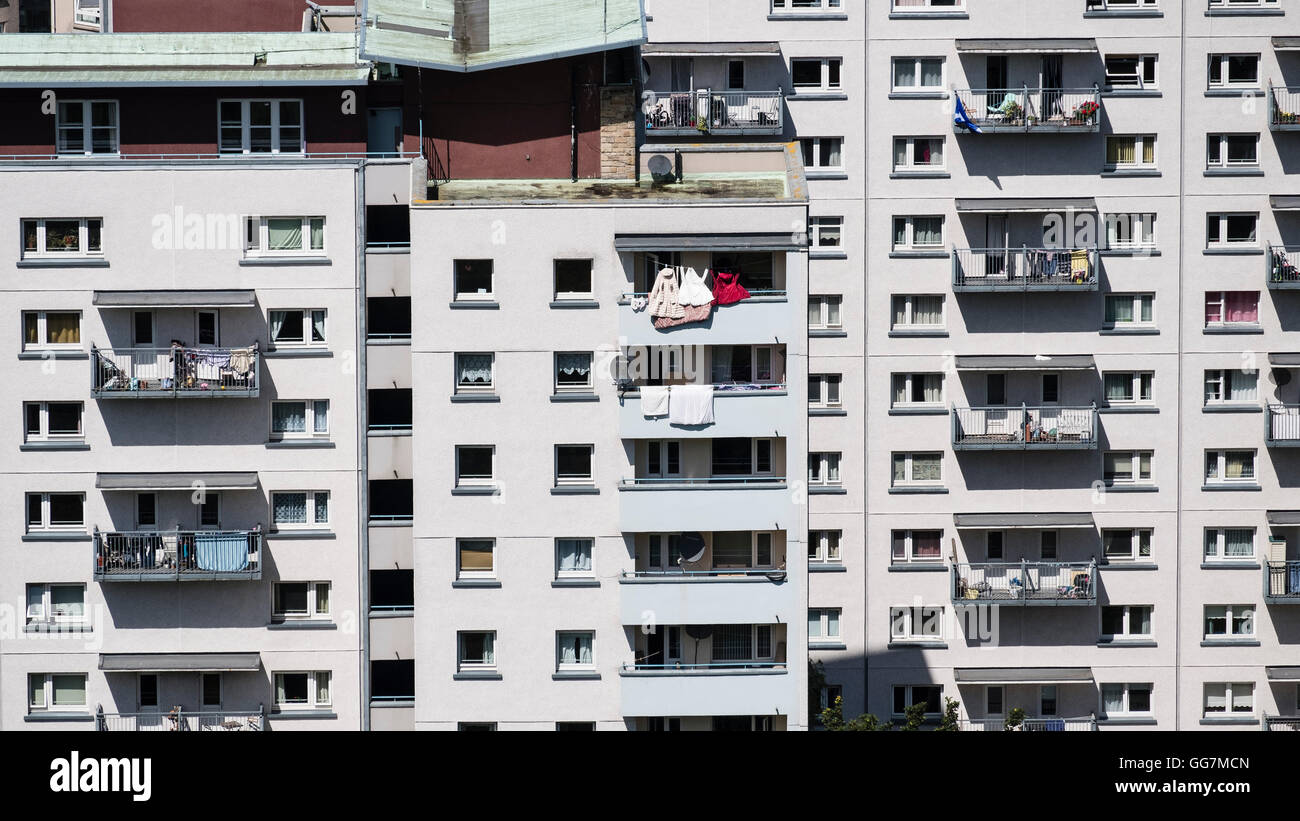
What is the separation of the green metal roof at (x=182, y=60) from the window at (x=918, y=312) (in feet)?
84.8

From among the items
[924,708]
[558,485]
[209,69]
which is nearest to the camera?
[558,485]

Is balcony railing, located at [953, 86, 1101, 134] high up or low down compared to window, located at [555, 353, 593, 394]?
up

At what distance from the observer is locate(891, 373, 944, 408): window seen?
6731 cm

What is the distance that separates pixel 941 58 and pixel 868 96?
342 cm

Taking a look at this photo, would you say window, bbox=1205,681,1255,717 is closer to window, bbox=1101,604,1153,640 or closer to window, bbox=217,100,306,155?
window, bbox=1101,604,1153,640

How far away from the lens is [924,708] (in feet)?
212

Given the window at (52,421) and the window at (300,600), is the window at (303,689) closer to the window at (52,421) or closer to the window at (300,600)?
the window at (300,600)

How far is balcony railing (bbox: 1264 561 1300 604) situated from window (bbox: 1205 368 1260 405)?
696 centimetres

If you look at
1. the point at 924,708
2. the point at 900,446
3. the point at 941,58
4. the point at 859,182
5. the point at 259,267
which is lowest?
the point at 924,708

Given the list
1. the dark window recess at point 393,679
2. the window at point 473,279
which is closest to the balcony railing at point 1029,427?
the window at point 473,279

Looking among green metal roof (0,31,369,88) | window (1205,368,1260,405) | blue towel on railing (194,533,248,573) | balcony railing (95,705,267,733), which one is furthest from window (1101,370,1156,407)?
balcony railing (95,705,267,733)

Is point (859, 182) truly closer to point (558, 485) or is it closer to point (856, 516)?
point (856, 516)
